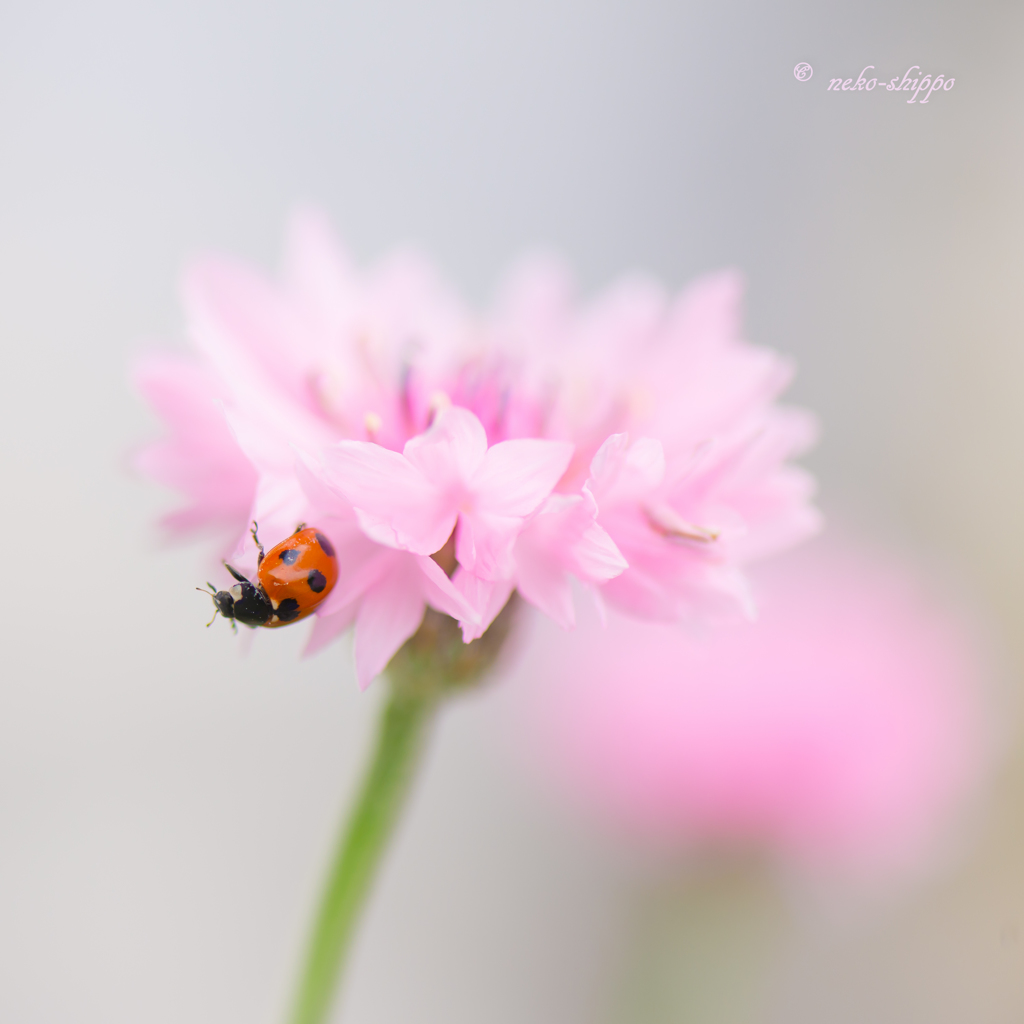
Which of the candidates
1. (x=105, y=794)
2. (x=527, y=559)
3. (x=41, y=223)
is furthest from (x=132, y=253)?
(x=527, y=559)

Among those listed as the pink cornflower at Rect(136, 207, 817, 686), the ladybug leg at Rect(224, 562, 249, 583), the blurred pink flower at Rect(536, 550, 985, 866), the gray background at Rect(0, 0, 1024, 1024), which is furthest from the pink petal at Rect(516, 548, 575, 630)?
the gray background at Rect(0, 0, 1024, 1024)

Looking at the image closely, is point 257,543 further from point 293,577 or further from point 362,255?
point 362,255

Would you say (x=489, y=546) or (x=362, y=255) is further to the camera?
(x=362, y=255)

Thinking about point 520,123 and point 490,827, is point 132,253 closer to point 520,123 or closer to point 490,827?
point 520,123

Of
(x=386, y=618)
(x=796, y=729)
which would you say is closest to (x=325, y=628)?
(x=386, y=618)

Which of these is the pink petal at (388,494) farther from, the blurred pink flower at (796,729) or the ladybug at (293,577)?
the blurred pink flower at (796,729)
